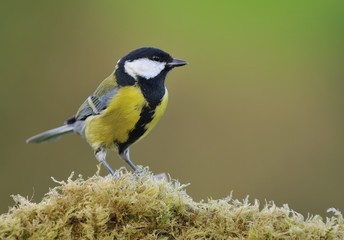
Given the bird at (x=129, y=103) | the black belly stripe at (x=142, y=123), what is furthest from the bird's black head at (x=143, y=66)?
the black belly stripe at (x=142, y=123)

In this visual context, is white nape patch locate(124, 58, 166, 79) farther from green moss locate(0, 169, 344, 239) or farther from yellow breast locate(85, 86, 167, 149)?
green moss locate(0, 169, 344, 239)

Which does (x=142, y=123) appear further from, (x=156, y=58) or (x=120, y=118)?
(x=156, y=58)

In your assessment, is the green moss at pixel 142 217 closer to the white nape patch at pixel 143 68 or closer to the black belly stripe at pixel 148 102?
the black belly stripe at pixel 148 102

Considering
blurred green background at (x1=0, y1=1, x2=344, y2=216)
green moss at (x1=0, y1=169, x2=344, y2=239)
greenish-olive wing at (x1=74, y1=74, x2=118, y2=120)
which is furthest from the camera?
blurred green background at (x1=0, y1=1, x2=344, y2=216)

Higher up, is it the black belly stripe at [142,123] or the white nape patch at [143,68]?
the white nape patch at [143,68]

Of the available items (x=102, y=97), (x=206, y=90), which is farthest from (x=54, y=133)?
(x=206, y=90)

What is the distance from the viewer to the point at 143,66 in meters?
3.27

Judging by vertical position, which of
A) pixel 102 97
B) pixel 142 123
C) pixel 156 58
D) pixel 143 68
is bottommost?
pixel 142 123

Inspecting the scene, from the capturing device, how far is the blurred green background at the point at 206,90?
5645 mm

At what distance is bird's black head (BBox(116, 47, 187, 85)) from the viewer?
3271 millimetres

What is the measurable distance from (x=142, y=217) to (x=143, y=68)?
1600 mm

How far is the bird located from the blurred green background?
6.83 ft

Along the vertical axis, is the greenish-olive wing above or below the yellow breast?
above

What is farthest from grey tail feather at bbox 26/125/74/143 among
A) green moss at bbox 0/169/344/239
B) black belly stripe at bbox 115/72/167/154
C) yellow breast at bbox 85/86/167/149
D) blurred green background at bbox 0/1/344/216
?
green moss at bbox 0/169/344/239
